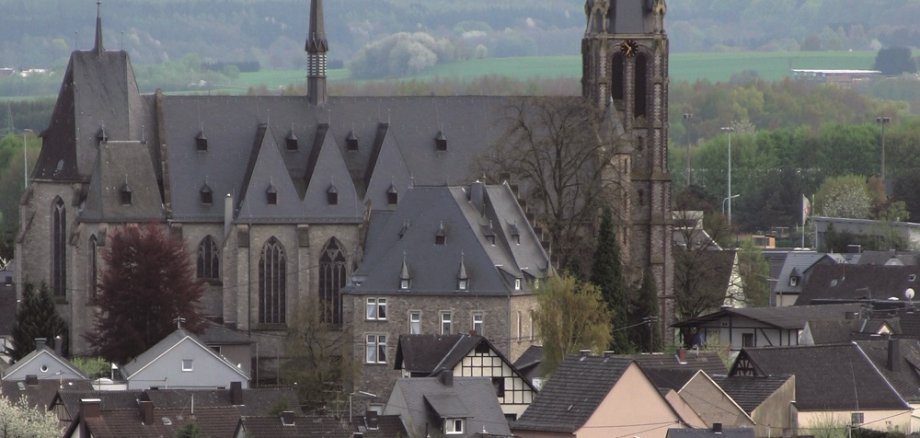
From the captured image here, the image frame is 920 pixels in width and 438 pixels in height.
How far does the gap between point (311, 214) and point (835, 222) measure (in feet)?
194

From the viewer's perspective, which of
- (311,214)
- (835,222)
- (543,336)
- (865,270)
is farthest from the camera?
(835,222)

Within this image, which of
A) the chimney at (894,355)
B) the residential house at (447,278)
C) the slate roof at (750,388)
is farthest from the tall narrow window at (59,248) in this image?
the chimney at (894,355)

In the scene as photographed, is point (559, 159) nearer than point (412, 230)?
No

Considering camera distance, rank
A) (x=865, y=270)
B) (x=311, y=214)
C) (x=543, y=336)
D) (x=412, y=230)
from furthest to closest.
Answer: (x=865, y=270), (x=311, y=214), (x=412, y=230), (x=543, y=336)

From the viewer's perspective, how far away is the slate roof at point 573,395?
241 ft

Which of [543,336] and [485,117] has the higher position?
[485,117]

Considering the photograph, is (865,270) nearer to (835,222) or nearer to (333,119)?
(333,119)

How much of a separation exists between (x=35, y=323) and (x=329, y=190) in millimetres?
11363

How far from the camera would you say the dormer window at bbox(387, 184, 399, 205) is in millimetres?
110812

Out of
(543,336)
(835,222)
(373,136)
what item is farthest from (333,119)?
(835,222)

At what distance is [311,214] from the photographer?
362 feet

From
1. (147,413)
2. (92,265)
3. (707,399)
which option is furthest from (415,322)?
(147,413)

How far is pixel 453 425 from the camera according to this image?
79.8m

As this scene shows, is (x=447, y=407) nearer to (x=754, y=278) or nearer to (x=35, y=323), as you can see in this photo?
(x=35, y=323)
